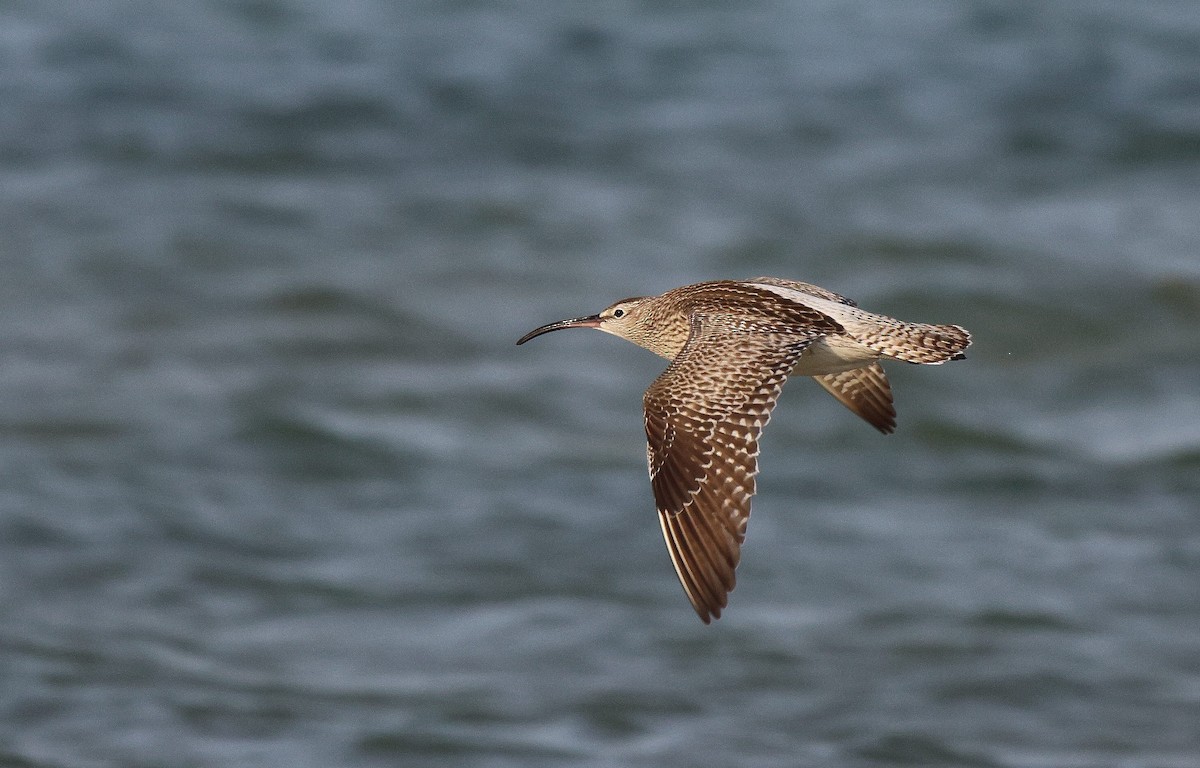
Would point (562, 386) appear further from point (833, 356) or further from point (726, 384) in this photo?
point (726, 384)

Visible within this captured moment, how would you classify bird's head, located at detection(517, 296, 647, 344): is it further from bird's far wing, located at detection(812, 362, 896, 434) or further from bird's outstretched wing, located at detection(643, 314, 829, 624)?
bird's far wing, located at detection(812, 362, 896, 434)

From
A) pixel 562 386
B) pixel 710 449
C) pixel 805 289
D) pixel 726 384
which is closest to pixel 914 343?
pixel 726 384

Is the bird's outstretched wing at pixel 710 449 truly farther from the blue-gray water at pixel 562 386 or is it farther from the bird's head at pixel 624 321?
the blue-gray water at pixel 562 386

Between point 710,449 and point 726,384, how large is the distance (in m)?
0.26

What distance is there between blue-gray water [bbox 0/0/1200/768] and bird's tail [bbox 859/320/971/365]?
4709 mm

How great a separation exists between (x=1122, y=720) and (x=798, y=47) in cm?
1319

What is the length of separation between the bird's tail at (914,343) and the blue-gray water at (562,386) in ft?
15.4

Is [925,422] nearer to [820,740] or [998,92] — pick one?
[820,740]

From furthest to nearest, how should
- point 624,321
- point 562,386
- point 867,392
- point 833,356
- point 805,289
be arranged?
point 562,386, point 867,392, point 805,289, point 624,321, point 833,356

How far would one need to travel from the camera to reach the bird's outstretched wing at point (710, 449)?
709 centimetres

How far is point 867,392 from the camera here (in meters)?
8.87

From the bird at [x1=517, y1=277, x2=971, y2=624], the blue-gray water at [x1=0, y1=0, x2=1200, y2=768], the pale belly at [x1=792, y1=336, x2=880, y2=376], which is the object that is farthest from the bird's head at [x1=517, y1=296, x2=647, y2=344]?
the blue-gray water at [x1=0, y1=0, x2=1200, y2=768]

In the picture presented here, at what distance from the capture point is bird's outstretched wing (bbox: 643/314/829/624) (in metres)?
7.09

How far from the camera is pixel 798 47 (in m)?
24.0
